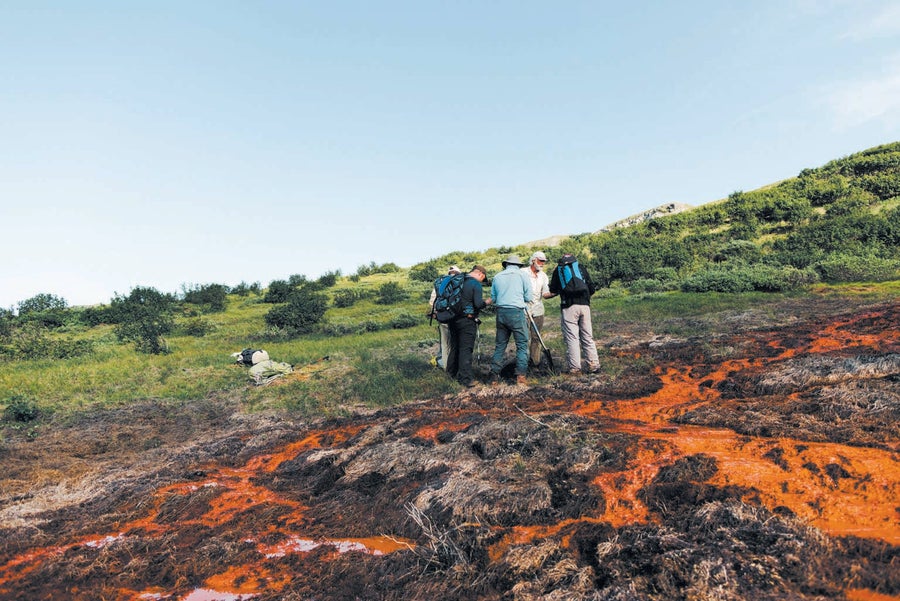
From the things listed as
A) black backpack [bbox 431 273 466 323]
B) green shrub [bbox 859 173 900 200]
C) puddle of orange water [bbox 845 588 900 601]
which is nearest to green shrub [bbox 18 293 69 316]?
black backpack [bbox 431 273 466 323]

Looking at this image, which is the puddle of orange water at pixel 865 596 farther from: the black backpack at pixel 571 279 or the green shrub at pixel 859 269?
the green shrub at pixel 859 269

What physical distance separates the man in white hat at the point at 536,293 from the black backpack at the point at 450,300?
1107mm

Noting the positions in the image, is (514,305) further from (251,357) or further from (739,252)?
(739,252)

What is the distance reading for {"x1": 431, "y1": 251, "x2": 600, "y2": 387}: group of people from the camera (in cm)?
836

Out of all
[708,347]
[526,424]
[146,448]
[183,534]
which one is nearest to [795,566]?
[526,424]

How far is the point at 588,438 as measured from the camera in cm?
498

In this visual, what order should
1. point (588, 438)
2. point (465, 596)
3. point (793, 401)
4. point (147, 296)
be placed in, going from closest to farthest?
point (465, 596) < point (588, 438) < point (793, 401) < point (147, 296)

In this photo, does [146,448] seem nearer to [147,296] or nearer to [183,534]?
[183,534]

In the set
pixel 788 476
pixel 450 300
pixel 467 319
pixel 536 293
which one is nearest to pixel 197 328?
pixel 450 300

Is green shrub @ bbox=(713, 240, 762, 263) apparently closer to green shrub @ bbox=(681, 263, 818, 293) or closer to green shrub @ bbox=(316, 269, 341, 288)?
green shrub @ bbox=(681, 263, 818, 293)

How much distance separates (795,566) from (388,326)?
16.9m

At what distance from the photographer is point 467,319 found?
888 cm

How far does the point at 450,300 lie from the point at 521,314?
50.9 inches

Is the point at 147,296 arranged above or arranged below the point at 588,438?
above
